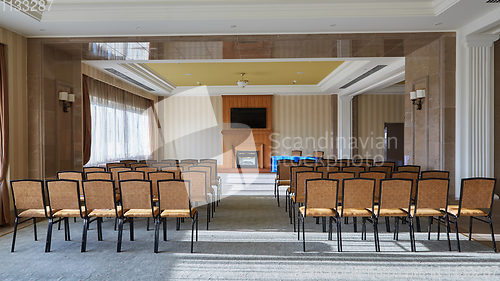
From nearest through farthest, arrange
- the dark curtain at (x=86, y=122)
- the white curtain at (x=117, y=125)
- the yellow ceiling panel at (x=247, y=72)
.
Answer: the dark curtain at (x=86, y=122) → the white curtain at (x=117, y=125) → the yellow ceiling panel at (x=247, y=72)

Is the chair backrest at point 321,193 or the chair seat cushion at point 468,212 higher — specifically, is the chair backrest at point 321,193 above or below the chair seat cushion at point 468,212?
above

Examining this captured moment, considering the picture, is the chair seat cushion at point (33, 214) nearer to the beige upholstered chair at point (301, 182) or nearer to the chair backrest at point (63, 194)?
the chair backrest at point (63, 194)

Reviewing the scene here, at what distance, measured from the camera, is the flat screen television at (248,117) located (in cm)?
1346

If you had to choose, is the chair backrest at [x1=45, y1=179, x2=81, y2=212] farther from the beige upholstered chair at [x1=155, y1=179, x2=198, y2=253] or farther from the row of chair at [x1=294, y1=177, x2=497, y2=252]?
the row of chair at [x1=294, y1=177, x2=497, y2=252]

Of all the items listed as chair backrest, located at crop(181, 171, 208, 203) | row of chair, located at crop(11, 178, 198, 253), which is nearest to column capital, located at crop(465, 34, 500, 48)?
chair backrest, located at crop(181, 171, 208, 203)

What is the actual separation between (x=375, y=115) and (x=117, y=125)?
33.8ft

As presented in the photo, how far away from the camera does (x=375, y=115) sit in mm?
13766

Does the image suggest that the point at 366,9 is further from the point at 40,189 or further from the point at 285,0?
the point at 40,189

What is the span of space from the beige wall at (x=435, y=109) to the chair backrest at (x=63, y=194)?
5.99m

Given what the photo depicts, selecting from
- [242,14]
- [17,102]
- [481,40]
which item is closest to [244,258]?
[242,14]

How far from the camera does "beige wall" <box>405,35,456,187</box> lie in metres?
5.86

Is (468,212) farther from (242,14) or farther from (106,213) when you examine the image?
(106,213)

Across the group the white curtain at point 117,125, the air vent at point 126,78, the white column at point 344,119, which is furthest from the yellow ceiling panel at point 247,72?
the white column at point 344,119

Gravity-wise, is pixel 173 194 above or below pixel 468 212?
above
